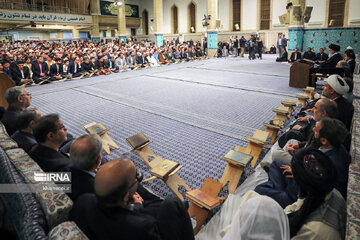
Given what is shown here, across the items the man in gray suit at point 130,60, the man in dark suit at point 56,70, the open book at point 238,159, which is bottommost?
the open book at point 238,159

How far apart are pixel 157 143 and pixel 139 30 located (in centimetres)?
2241

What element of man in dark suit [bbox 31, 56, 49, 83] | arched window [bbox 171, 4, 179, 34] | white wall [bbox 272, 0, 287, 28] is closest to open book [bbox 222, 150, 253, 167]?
man in dark suit [bbox 31, 56, 49, 83]

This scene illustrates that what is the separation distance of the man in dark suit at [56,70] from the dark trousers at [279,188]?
7.12 metres

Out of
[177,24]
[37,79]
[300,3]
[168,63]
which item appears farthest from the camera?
[177,24]

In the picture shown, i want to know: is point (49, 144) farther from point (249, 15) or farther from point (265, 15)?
point (249, 15)

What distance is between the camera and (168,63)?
10.9 meters

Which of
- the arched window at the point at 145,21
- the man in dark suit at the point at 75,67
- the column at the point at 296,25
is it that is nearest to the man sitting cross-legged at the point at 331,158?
the man in dark suit at the point at 75,67

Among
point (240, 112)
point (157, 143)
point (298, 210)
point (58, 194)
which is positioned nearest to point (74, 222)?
point (58, 194)

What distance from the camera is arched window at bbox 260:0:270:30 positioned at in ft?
51.6

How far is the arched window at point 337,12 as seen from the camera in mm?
12755

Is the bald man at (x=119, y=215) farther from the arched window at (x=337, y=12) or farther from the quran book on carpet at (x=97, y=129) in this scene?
the arched window at (x=337, y=12)

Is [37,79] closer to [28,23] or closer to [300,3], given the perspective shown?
[300,3]

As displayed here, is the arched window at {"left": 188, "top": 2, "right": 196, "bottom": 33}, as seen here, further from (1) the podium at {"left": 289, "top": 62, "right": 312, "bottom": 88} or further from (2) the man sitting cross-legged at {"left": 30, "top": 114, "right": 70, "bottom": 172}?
(2) the man sitting cross-legged at {"left": 30, "top": 114, "right": 70, "bottom": 172}

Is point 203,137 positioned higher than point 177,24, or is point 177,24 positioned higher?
point 177,24
